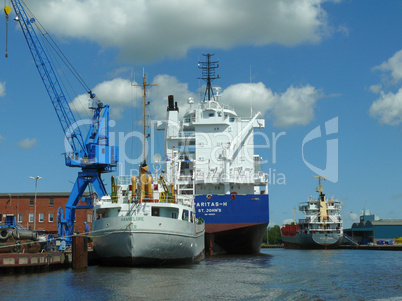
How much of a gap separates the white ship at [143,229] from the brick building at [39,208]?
38.6m

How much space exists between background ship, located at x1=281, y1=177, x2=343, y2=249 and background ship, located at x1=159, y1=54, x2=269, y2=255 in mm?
30686

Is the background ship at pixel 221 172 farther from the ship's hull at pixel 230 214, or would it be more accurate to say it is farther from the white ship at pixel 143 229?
the white ship at pixel 143 229

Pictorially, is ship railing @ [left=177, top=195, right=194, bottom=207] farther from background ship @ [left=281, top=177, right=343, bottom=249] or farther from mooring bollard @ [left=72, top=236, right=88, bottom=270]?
background ship @ [left=281, top=177, right=343, bottom=249]

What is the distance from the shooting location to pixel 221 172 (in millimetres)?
47281

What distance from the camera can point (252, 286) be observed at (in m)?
23.1

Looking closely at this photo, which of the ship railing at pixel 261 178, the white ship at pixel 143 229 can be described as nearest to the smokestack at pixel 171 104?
the ship railing at pixel 261 178

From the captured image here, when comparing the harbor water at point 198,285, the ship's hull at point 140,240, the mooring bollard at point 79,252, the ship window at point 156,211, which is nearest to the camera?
the harbor water at point 198,285

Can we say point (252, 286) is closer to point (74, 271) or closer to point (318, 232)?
point (74, 271)

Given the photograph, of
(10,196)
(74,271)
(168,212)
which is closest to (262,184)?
(168,212)

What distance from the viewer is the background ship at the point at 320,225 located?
77688 mm

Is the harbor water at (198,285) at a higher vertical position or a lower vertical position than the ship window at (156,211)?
lower

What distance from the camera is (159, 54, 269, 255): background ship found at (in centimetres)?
4422

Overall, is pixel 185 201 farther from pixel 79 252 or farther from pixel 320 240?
pixel 320 240

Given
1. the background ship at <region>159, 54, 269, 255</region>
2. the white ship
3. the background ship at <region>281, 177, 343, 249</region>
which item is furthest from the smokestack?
the background ship at <region>281, 177, 343, 249</region>
